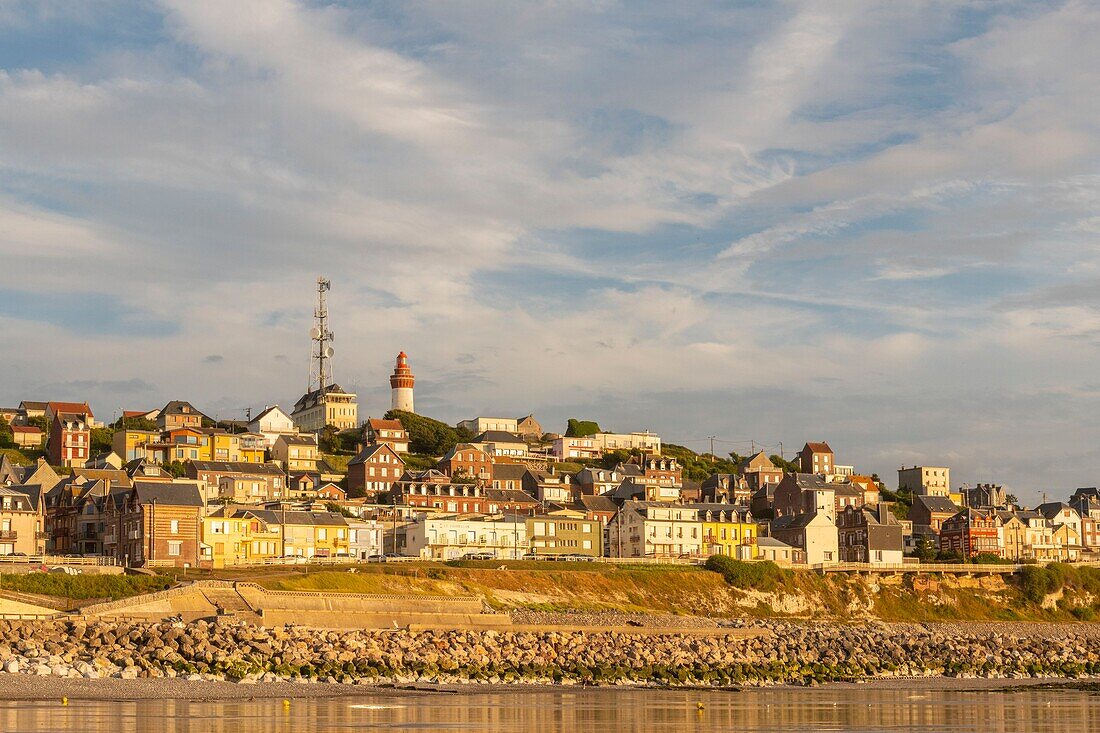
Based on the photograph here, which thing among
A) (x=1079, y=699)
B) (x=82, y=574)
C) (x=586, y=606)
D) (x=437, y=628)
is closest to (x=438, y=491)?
(x=586, y=606)

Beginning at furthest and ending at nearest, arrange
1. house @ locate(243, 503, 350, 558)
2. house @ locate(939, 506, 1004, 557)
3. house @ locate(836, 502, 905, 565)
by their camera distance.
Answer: house @ locate(939, 506, 1004, 557)
house @ locate(836, 502, 905, 565)
house @ locate(243, 503, 350, 558)

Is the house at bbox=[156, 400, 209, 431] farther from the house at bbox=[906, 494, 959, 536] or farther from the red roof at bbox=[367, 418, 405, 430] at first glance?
the house at bbox=[906, 494, 959, 536]

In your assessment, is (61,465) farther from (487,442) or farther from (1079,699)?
(1079,699)

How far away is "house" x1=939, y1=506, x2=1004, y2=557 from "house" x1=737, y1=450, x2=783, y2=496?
16.6m

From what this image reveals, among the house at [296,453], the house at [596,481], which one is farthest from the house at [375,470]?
the house at [596,481]

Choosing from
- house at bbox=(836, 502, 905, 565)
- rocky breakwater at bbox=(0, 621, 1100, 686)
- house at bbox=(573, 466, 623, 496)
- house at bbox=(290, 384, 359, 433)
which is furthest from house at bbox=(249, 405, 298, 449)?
rocky breakwater at bbox=(0, 621, 1100, 686)

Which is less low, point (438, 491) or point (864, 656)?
point (438, 491)

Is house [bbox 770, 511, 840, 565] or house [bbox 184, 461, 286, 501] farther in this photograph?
house [bbox 184, 461, 286, 501]

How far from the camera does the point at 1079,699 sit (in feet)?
161

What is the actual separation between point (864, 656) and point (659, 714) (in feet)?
80.5

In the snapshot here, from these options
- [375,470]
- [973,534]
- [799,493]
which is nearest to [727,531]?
[799,493]

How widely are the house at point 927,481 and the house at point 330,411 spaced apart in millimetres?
59478

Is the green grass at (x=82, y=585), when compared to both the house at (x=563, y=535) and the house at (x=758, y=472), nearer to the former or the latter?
the house at (x=563, y=535)

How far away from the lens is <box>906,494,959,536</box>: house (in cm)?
12469
